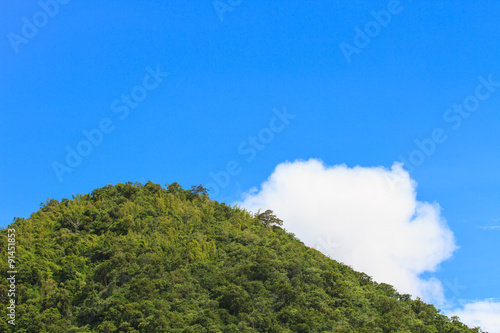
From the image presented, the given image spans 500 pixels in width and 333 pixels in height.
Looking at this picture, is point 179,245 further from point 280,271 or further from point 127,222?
point 280,271

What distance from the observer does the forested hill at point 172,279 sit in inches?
1451

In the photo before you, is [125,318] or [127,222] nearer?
[125,318]

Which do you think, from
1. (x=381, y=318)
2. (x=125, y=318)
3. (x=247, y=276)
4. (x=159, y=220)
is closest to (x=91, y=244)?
(x=159, y=220)

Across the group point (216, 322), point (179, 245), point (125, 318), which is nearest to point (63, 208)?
point (179, 245)

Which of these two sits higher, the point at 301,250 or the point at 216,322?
the point at 301,250

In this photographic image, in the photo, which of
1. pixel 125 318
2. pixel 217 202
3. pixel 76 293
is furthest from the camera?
pixel 217 202

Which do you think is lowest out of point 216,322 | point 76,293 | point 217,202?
point 216,322

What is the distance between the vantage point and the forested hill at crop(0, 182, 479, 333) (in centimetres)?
3684

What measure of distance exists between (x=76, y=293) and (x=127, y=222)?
1036 cm

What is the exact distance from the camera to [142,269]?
1628 inches

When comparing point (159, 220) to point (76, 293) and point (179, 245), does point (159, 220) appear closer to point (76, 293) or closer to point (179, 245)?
point (179, 245)

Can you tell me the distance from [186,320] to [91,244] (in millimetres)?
14257

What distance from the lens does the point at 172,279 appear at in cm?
4100

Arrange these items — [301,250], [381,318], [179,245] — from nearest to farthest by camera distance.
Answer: [381,318] → [179,245] → [301,250]
